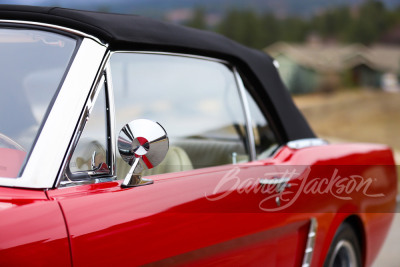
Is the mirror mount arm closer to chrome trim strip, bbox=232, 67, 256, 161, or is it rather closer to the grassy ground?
chrome trim strip, bbox=232, 67, 256, 161

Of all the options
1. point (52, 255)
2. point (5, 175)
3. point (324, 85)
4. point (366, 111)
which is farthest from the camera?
point (324, 85)

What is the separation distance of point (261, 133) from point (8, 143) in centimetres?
155

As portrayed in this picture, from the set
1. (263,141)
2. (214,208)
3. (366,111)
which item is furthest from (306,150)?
(366,111)

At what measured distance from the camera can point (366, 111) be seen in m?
70.7

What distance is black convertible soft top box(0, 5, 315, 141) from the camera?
2502 millimetres

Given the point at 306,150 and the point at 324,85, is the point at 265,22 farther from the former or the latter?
the point at 306,150

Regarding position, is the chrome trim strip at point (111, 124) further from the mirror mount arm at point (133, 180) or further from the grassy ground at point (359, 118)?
→ the grassy ground at point (359, 118)

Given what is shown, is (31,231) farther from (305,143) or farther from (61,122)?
(305,143)

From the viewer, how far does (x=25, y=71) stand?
2.57 m

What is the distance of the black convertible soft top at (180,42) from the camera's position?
2.50 meters

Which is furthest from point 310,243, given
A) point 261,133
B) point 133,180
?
point 133,180

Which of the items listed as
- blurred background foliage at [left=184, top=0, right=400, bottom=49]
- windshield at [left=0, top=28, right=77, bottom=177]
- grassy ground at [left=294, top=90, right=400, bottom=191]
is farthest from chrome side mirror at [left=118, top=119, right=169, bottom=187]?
blurred background foliage at [left=184, top=0, right=400, bottom=49]

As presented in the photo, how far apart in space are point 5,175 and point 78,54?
1.67 ft

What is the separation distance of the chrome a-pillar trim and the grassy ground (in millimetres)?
36482
